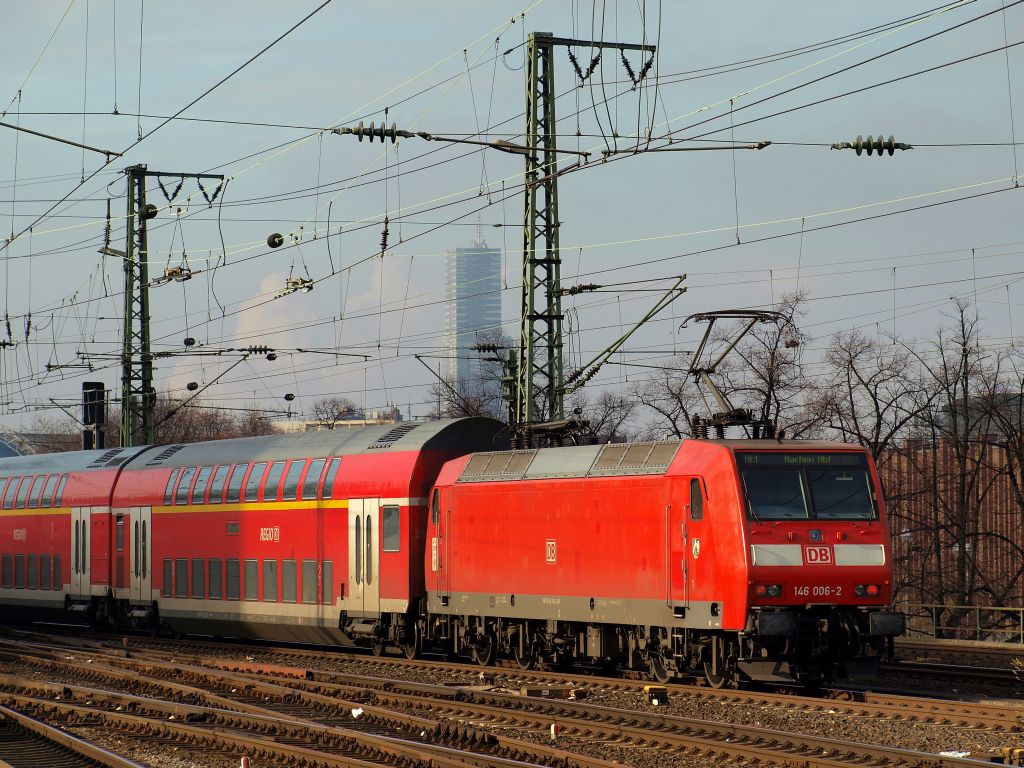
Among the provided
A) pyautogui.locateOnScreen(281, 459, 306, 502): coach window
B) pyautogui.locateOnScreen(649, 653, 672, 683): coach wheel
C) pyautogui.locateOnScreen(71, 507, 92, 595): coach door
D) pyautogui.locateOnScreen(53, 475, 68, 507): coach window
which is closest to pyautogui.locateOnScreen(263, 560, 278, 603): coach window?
pyautogui.locateOnScreen(281, 459, 306, 502): coach window

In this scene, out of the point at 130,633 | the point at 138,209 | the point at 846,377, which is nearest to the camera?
the point at 130,633

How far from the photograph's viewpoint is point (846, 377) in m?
50.3

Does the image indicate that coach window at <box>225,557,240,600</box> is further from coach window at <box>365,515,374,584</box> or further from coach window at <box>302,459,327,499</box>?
coach window at <box>365,515,374,584</box>

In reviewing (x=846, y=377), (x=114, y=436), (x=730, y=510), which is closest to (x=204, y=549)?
(x=730, y=510)

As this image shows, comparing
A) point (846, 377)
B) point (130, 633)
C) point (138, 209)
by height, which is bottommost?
point (130, 633)

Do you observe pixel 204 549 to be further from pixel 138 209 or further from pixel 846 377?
pixel 846 377

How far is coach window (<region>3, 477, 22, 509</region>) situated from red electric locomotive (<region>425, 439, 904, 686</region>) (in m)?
22.3

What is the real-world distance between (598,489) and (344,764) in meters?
8.24

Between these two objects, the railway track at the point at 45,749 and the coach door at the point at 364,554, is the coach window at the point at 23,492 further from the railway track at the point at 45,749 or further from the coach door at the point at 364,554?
the railway track at the point at 45,749

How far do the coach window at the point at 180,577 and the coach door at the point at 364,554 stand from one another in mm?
6723

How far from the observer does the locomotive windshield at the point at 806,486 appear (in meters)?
19.2

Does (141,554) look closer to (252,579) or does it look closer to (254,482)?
(252,579)

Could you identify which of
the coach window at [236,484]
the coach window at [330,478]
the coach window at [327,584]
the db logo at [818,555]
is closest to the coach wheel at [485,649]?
the coach window at [327,584]

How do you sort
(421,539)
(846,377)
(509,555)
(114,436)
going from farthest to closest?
(114,436) → (846,377) → (421,539) → (509,555)
